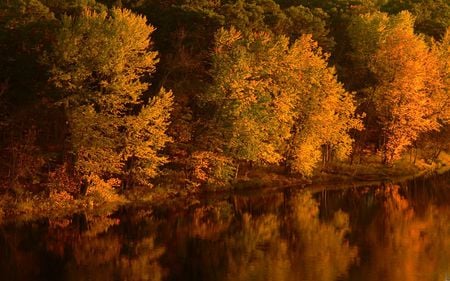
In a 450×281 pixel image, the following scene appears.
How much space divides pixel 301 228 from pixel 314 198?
1383 centimetres

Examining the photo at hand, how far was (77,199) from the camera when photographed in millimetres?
47406

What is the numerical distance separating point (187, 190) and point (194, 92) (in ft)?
31.7

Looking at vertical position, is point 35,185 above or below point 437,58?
below

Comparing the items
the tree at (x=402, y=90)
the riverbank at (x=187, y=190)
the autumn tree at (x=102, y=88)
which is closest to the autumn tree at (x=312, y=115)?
the riverbank at (x=187, y=190)

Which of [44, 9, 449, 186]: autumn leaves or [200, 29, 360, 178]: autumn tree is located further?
[200, 29, 360, 178]: autumn tree

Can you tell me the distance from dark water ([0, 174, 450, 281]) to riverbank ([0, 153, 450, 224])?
2.10 m

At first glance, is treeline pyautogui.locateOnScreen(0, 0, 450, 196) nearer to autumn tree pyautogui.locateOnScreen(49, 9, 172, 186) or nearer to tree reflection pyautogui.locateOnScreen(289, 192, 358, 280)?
autumn tree pyautogui.locateOnScreen(49, 9, 172, 186)

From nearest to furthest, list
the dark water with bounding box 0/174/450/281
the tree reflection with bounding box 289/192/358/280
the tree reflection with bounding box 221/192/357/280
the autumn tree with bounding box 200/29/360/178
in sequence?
the tree reflection with bounding box 221/192/357/280, the dark water with bounding box 0/174/450/281, the tree reflection with bounding box 289/192/358/280, the autumn tree with bounding box 200/29/360/178

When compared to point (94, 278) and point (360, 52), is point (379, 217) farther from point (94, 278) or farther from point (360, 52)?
point (360, 52)

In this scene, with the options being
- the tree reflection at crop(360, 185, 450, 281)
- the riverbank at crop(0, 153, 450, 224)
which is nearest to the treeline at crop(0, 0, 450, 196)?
the riverbank at crop(0, 153, 450, 224)

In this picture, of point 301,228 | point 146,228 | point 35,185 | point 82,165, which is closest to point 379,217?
point 301,228

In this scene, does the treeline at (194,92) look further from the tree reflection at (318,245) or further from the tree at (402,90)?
the tree reflection at (318,245)

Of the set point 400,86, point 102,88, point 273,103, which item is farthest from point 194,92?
point 400,86

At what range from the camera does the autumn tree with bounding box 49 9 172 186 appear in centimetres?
4662
